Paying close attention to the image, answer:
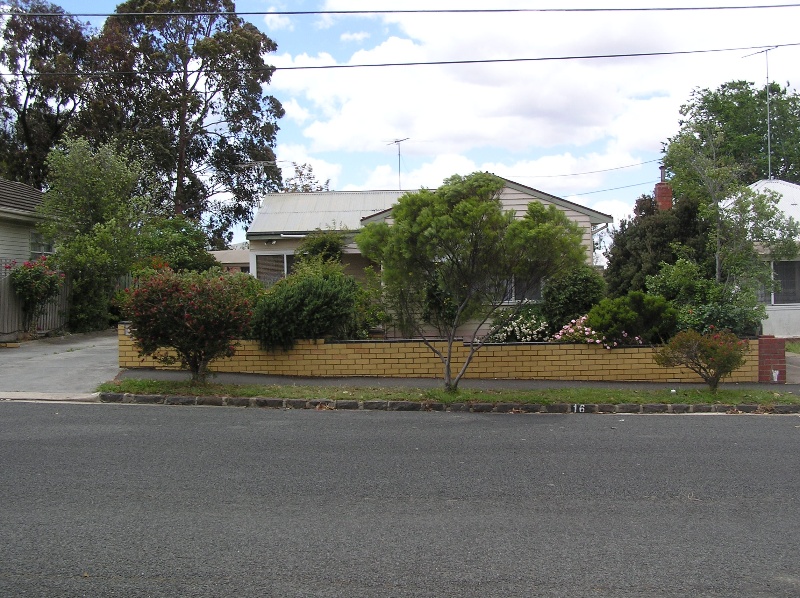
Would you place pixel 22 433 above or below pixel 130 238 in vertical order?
below

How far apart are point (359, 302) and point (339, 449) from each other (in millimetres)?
7202

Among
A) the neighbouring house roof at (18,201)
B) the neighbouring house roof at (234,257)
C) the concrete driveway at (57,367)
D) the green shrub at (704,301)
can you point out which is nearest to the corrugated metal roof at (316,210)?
the concrete driveway at (57,367)

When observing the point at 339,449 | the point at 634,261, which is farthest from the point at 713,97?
the point at 339,449

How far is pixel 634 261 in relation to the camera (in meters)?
19.2

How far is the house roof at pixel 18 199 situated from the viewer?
20.4 meters

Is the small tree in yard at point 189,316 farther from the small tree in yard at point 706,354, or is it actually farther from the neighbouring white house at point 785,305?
the neighbouring white house at point 785,305

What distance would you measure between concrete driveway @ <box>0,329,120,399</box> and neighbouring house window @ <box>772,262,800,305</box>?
17706 millimetres

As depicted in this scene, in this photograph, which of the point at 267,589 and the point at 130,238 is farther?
the point at 130,238

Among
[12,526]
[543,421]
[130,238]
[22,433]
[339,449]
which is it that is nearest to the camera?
[12,526]

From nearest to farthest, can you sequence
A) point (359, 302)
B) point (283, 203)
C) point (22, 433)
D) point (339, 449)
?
point (339, 449) < point (22, 433) < point (359, 302) < point (283, 203)

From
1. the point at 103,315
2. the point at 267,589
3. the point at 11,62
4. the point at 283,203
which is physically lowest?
the point at 267,589

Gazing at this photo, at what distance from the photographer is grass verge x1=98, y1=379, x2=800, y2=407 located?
1131cm

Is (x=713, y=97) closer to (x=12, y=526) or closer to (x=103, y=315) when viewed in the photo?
(x=103, y=315)

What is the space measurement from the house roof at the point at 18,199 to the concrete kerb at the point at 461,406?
1172 cm
